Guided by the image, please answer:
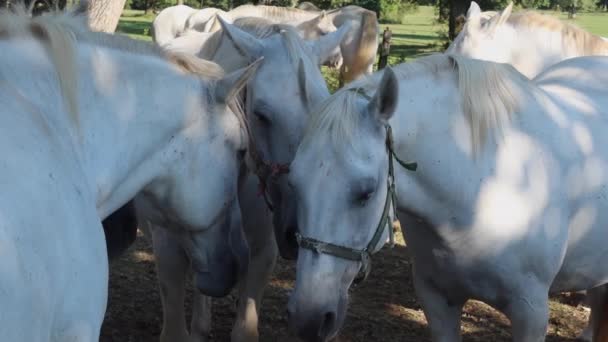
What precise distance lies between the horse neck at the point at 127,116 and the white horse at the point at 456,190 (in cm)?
48

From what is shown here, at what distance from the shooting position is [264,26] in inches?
160

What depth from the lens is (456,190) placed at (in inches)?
120

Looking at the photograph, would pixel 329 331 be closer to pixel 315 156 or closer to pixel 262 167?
pixel 315 156

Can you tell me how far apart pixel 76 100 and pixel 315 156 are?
0.78 m

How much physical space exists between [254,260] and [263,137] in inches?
38.0

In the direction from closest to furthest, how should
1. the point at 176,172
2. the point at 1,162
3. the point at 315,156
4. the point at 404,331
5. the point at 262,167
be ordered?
the point at 1,162
the point at 315,156
the point at 176,172
the point at 262,167
the point at 404,331

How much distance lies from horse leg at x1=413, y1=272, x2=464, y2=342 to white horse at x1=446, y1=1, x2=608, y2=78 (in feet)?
10.3

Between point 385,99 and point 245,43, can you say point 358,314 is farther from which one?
point 385,99

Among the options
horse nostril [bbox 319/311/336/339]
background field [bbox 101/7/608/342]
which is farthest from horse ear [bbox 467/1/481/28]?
horse nostril [bbox 319/311/336/339]

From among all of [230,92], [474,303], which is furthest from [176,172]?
[474,303]

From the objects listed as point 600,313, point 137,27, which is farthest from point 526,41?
point 137,27

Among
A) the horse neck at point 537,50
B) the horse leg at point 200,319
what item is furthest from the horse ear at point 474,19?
the horse leg at point 200,319

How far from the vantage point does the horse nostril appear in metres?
2.70

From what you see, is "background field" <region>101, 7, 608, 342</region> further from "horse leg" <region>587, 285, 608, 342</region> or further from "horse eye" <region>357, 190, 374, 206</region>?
"horse eye" <region>357, 190, 374, 206</region>
